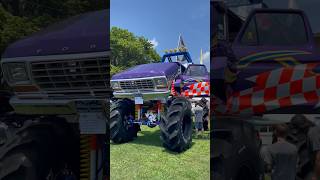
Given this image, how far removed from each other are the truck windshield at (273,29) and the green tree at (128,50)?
45cm

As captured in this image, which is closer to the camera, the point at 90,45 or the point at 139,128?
the point at 139,128

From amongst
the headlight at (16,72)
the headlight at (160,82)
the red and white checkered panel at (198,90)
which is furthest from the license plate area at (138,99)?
the headlight at (16,72)

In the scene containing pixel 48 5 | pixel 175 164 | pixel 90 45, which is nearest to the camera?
pixel 175 164

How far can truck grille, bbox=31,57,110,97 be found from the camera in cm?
233

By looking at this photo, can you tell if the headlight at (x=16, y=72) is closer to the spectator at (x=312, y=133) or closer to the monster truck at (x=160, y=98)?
the monster truck at (x=160, y=98)

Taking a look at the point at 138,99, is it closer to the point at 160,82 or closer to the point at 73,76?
the point at 160,82

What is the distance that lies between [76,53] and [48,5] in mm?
373

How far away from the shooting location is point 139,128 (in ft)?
6.95

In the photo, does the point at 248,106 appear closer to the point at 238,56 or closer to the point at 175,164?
the point at 238,56

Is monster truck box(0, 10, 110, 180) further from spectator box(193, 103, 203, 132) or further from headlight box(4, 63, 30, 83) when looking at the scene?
spectator box(193, 103, 203, 132)

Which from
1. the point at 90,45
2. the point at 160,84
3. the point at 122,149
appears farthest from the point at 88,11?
the point at 122,149

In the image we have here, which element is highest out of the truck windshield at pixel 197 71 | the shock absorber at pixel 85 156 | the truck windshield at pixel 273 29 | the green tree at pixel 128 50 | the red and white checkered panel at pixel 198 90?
the truck windshield at pixel 273 29

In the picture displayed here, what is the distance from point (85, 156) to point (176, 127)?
2.23 feet

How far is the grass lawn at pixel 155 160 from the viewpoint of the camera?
6.72 feet
